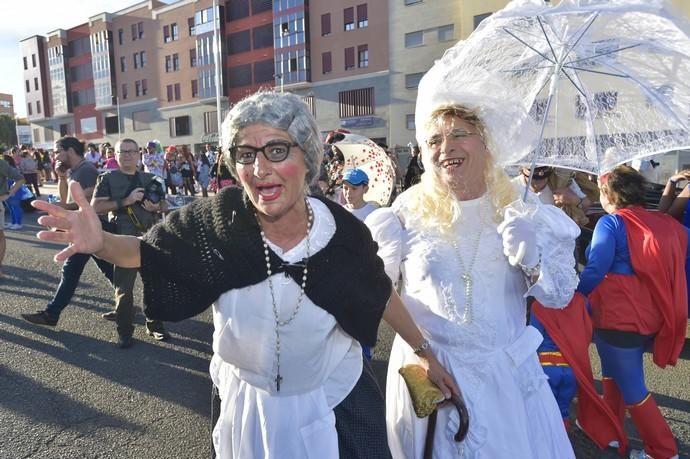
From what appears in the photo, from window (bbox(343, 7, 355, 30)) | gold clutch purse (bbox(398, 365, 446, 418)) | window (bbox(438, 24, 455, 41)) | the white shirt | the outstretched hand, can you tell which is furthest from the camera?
window (bbox(343, 7, 355, 30))

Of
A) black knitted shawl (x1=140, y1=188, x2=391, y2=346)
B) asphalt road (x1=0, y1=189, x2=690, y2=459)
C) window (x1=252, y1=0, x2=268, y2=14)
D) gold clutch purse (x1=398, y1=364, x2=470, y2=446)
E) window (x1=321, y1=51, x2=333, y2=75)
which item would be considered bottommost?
asphalt road (x1=0, y1=189, x2=690, y2=459)

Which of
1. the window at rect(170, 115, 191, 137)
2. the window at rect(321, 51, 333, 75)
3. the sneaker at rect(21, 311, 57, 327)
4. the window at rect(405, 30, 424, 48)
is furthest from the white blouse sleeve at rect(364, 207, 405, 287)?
the window at rect(170, 115, 191, 137)

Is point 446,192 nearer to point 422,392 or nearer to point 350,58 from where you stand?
point 422,392

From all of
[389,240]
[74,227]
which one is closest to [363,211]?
[389,240]

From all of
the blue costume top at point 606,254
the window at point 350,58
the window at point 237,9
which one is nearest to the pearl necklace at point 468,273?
the blue costume top at point 606,254

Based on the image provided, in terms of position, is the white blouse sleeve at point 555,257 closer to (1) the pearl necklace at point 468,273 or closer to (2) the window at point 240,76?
(1) the pearl necklace at point 468,273

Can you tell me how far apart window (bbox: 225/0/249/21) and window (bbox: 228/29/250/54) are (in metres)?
1.23

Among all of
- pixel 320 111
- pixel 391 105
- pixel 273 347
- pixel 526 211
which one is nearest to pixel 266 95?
pixel 273 347

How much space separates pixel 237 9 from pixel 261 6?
2.47 metres

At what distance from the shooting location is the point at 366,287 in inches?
64.4

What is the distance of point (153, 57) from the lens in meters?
41.7

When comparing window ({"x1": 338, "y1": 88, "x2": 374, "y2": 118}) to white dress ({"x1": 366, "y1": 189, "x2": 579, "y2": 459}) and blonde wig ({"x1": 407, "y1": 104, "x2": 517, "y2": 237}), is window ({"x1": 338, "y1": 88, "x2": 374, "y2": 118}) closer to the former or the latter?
blonde wig ({"x1": 407, "y1": 104, "x2": 517, "y2": 237})

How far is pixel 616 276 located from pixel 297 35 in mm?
33986

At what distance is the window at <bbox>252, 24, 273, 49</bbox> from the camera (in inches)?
1378
